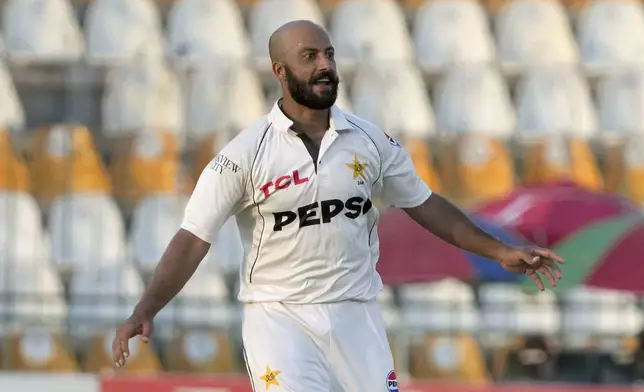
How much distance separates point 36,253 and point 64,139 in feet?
3.66

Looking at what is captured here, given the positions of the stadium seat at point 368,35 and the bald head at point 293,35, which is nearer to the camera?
the bald head at point 293,35

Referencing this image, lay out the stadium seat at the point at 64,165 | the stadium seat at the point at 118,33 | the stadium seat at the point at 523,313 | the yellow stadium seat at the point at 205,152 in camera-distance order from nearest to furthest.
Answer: the stadium seat at the point at 523,313 < the stadium seat at the point at 64,165 < the yellow stadium seat at the point at 205,152 < the stadium seat at the point at 118,33

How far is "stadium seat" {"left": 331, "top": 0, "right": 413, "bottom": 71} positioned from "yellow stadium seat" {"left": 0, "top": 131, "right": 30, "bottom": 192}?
11.2 feet

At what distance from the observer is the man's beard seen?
4.39 m

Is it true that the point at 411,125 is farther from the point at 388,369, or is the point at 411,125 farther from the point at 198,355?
the point at 388,369

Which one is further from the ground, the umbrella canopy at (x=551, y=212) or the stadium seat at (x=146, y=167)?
the stadium seat at (x=146, y=167)

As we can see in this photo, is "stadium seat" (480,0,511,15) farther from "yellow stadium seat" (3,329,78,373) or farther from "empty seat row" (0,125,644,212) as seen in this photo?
"yellow stadium seat" (3,329,78,373)

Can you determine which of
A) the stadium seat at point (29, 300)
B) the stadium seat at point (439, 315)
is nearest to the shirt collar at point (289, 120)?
the stadium seat at point (439, 315)

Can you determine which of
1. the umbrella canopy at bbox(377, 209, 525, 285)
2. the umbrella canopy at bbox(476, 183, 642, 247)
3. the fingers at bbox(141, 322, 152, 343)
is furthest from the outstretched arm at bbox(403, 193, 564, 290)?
the umbrella canopy at bbox(476, 183, 642, 247)

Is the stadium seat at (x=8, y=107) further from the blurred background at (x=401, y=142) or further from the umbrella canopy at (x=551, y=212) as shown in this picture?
the umbrella canopy at (x=551, y=212)

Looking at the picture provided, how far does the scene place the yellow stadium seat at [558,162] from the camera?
43.9 feet

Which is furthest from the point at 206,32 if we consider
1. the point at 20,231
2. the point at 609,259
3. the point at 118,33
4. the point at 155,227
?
the point at 609,259

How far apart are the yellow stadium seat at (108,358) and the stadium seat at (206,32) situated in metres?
3.37

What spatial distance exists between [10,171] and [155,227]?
1.40 meters
